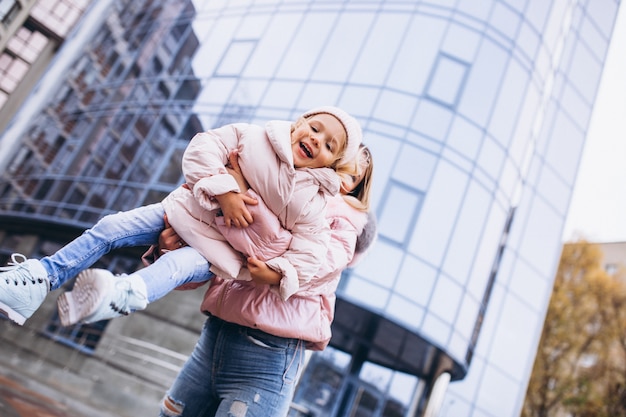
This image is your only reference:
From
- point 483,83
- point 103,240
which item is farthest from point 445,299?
point 103,240

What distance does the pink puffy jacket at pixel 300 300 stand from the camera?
1864 millimetres

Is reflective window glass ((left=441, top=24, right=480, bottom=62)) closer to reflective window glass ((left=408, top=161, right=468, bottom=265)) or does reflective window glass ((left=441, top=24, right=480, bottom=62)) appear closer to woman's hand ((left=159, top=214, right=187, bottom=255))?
reflective window glass ((left=408, top=161, right=468, bottom=265))

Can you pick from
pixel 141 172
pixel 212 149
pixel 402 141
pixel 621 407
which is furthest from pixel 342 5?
pixel 621 407

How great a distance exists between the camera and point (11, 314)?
1.54 metres

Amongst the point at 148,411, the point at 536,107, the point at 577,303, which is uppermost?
the point at 536,107

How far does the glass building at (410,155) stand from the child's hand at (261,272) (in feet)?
30.8

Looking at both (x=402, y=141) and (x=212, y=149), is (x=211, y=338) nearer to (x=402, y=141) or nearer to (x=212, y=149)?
(x=212, y=149)

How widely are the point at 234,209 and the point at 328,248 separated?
0.44 m

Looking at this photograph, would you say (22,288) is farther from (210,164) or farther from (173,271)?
(210,164)

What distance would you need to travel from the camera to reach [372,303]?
37.3ft

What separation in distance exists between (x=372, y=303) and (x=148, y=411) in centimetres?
547

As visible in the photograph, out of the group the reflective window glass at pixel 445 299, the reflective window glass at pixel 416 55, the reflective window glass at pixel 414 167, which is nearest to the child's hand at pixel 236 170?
the reflective window glass at pixel 414 167

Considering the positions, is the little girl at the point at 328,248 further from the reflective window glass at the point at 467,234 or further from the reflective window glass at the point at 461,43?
the reflective window glass at the point at 461,43

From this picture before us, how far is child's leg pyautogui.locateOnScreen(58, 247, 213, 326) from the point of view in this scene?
1.44 metres
